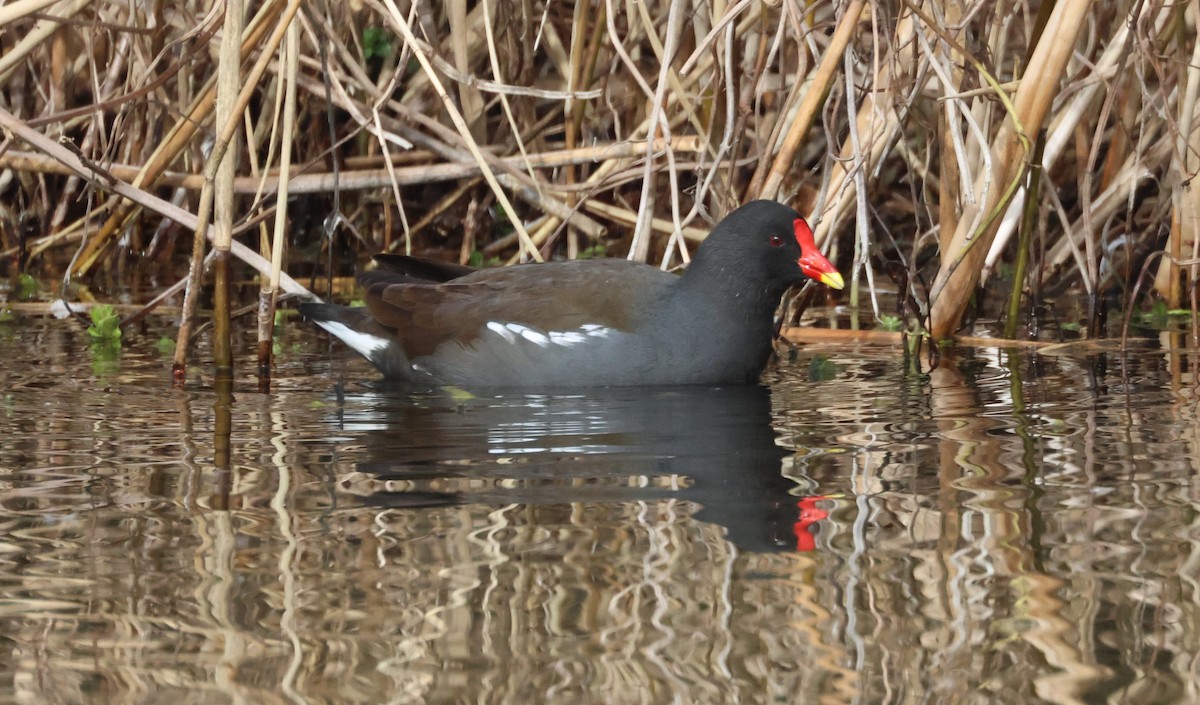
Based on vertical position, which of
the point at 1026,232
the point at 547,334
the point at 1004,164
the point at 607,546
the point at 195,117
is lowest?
the point at 607,546

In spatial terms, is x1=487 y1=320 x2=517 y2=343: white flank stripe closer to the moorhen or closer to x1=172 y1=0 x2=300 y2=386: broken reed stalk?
the moorhen

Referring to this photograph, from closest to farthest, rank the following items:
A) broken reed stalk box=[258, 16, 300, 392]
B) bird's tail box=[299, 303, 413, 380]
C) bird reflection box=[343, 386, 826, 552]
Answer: bird reflection box=[343, 386, 826, 552] < broken reed stalk box=[258, 16, 300, 392] < bird's tail box=[299, 303, 413, 380]

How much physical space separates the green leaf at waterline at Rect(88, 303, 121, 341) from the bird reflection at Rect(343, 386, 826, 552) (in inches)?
38.0

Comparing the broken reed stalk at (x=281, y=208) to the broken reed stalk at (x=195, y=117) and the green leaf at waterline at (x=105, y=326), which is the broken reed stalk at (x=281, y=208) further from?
the green leaf at waterline at (x=105, y=326)

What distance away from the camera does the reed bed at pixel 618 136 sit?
12.4 feet

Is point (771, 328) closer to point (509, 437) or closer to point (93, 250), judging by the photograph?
point (509, 437)

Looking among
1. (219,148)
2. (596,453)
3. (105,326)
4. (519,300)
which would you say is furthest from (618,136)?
(596,453)

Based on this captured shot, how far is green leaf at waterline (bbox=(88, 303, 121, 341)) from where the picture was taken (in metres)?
4.50

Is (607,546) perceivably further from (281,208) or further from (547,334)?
(547,334)

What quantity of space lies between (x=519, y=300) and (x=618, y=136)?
4.07 ft

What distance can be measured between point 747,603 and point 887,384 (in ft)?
6.16

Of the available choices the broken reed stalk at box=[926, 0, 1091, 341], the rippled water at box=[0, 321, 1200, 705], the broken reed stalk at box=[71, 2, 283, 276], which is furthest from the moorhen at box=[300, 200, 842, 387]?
the broken reed stalk at box=[71, 2, 283, 276]

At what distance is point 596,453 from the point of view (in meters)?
3.07

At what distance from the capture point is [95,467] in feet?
9.70
